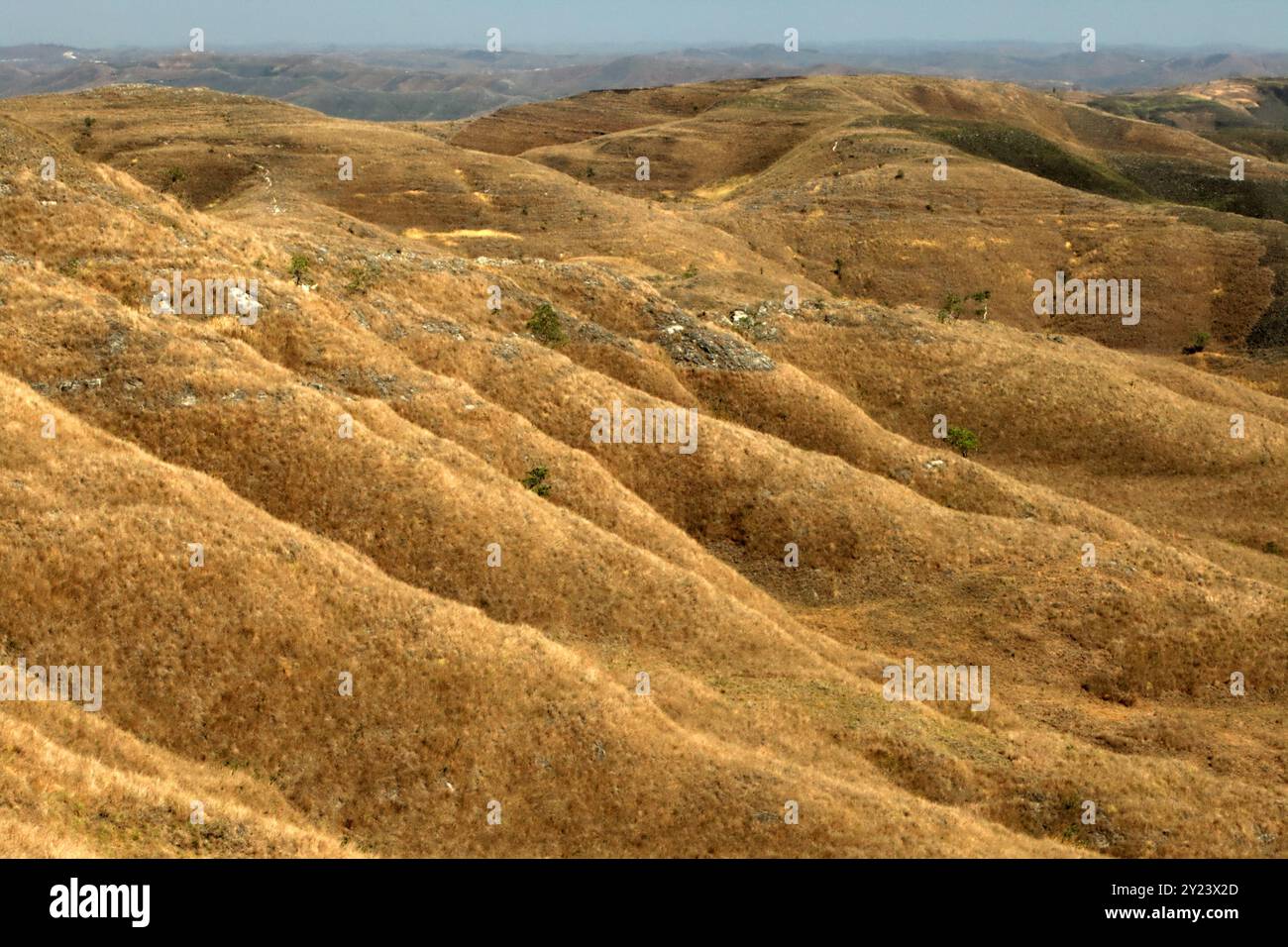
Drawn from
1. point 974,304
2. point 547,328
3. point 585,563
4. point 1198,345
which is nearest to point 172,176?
point 547,328

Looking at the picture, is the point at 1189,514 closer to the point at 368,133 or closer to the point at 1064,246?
the point at 1064,246

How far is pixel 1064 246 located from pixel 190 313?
9905 centimetres

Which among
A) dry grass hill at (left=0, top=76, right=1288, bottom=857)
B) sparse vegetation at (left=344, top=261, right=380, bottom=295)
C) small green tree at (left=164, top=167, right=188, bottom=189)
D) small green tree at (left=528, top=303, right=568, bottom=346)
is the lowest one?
dry grass hill at (left=0, top=76, right=1288, bottom=857)

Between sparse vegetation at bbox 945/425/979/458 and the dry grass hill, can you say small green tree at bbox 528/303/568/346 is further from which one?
sparse vegetation at bbox 945/425/979/458

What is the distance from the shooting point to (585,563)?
1470 inches

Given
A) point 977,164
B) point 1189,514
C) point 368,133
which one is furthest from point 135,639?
point 977,164

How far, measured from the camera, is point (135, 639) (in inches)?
1032

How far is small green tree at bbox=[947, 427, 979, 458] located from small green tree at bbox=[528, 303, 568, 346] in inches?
1034

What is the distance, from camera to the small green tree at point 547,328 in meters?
58.4

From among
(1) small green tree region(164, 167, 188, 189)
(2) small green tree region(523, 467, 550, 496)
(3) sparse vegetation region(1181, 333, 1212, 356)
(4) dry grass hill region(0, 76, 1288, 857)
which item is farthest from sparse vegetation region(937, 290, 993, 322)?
(1) small green tree region(164, 167, 188, 189)

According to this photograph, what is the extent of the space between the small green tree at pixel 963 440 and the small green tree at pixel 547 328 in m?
26.3

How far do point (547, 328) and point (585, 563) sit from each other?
81.2 ft

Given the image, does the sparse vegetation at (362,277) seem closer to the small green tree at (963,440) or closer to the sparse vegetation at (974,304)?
the small green tree at (963,440)

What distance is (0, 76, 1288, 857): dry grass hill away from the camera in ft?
83.3
